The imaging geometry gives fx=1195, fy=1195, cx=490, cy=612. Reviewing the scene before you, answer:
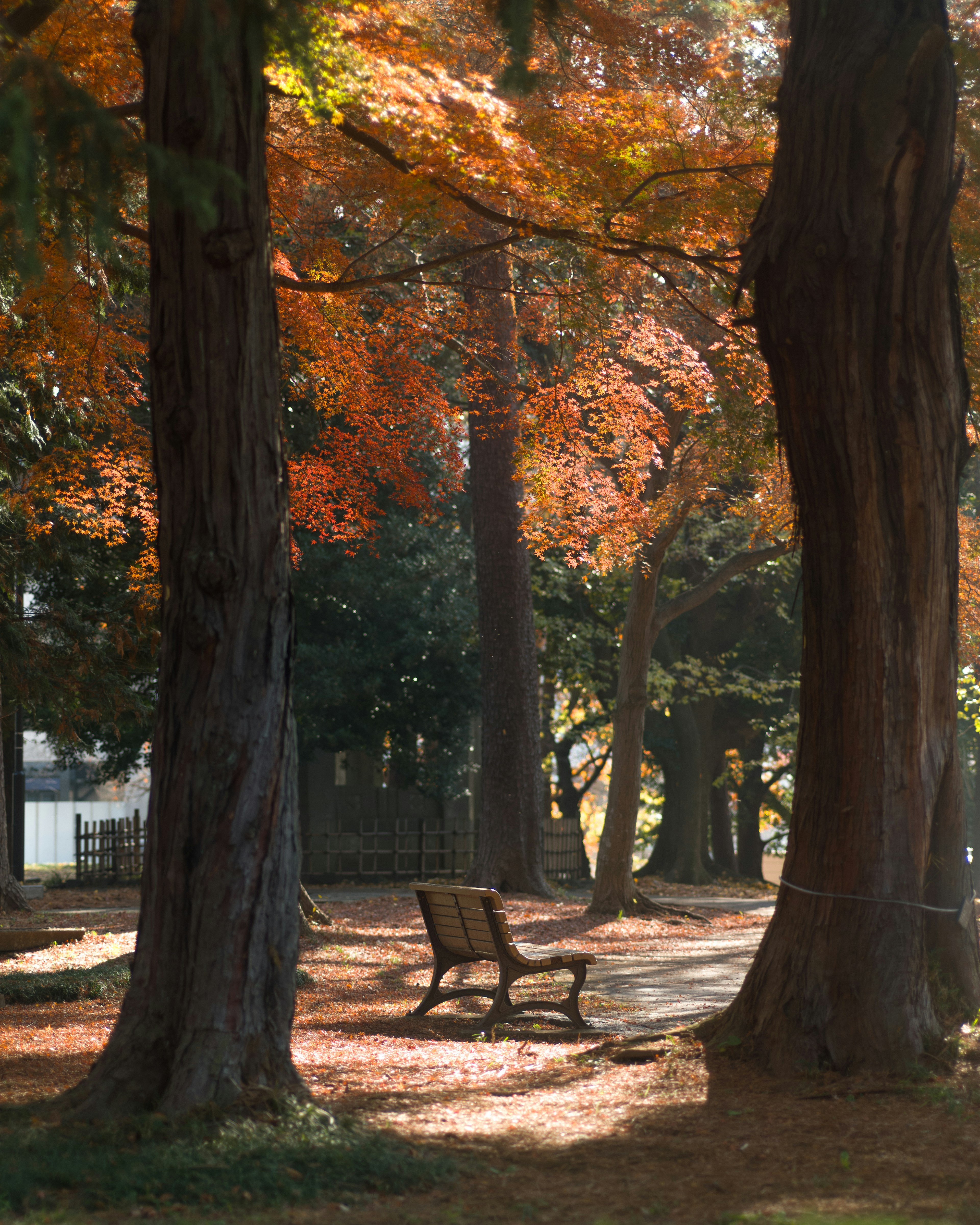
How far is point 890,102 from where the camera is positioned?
6.55 m

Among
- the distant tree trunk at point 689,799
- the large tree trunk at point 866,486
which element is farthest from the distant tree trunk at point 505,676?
the large tree trunk at point 866,486

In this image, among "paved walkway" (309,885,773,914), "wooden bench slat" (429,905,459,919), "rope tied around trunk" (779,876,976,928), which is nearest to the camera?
"rope tied around trunk" (779,876,976,928)

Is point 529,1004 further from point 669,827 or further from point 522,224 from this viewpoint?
point 669,827

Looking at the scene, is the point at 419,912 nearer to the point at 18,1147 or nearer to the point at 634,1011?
the point at 634,1011

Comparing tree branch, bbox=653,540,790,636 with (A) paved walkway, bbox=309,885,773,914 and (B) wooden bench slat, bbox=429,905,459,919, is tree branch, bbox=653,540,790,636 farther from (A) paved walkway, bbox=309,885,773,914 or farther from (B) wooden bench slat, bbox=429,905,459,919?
(B) wooden bench slat, bbox=429,905,459,919

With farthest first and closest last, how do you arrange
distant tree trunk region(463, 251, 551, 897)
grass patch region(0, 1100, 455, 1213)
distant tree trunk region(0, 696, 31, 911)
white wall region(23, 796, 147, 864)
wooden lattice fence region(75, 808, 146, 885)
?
white wall region(23, 796, 147, 864), wooden lattice fence region(75, 808, 146, 885), distant tree trunk region(463, 251, 551, 897), distant tree trunk region(0, 696, 31, 911), grass patch region(0, 1100, 455, 1213)

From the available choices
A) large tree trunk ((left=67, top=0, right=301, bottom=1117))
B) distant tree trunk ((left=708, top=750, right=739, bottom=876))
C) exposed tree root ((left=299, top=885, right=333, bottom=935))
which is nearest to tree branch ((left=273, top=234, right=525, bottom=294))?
large tree trunk ((left=67, top=0, right=301, bottom=1117))

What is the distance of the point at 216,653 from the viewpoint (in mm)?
5102

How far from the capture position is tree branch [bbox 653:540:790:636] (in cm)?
1622

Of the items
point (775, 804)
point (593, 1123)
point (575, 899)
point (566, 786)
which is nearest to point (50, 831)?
point (566, 786)

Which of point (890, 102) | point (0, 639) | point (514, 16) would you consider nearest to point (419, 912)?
point (0, 639)

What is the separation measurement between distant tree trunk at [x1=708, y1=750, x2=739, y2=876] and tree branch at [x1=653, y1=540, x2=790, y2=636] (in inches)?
561

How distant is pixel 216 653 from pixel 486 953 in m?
4.07

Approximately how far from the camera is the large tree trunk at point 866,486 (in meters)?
6.54
